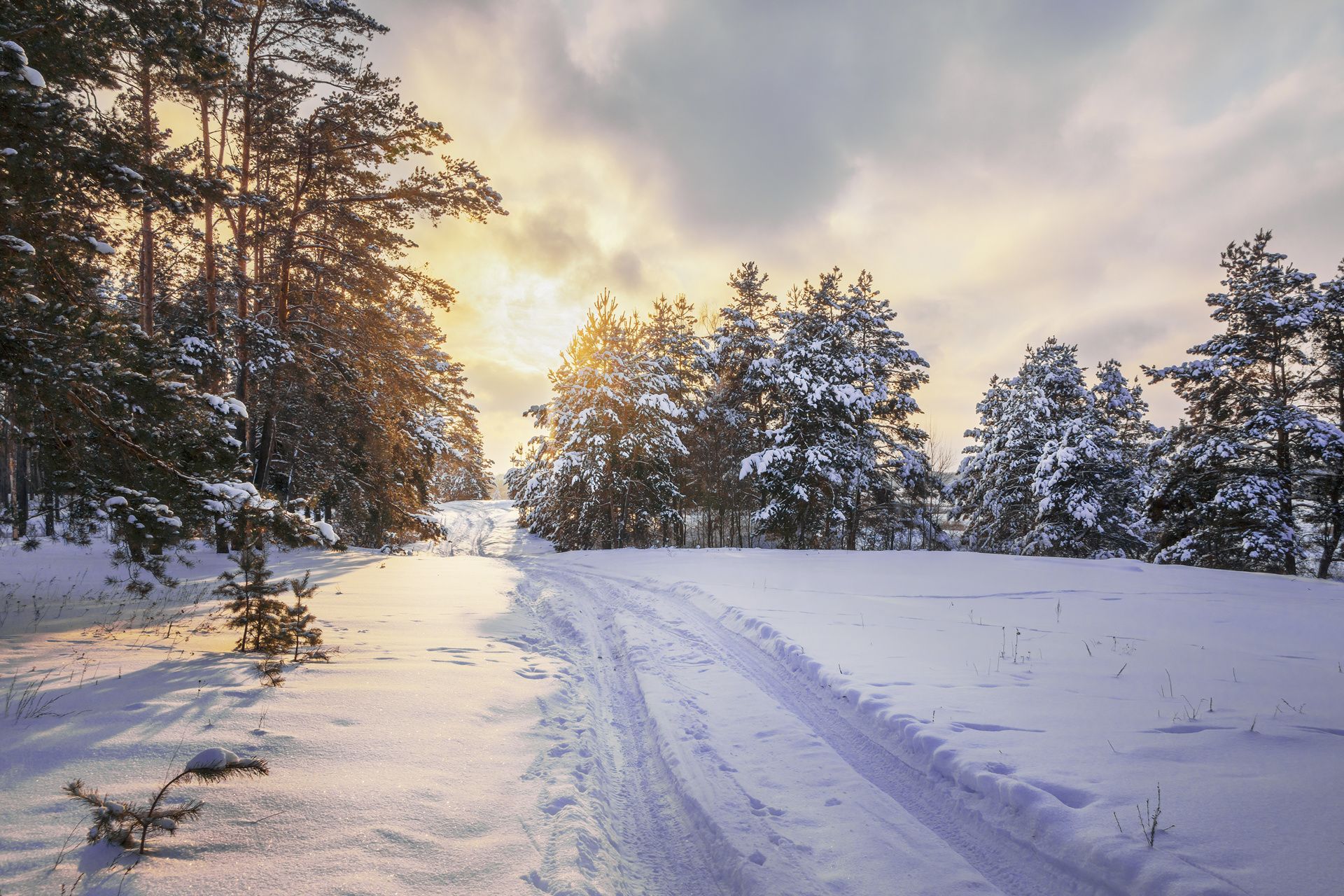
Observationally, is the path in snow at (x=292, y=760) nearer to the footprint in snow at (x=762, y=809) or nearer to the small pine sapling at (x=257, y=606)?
the small pine sapling at (x=257, y=606)

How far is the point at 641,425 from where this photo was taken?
74.7ft

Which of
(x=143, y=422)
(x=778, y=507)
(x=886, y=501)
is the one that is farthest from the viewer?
(x=886, y=501)

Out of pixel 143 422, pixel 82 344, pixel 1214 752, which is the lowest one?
pixel 1214 752

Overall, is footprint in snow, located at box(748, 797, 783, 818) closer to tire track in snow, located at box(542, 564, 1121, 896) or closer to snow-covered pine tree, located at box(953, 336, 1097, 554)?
tire track in snow, located at box(542, 564, 1121, 896)

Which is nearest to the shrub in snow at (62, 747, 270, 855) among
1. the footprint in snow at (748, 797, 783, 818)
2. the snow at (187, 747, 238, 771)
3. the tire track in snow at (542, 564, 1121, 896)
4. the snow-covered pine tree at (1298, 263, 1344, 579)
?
the snow at (187, 747, 238, 771)

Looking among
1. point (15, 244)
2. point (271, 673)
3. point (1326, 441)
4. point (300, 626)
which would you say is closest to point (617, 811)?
point (271, 673)

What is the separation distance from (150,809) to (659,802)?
2.70 m

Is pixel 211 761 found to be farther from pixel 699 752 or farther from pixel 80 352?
pixel 80 352

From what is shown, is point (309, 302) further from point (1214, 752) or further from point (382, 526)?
point (1214, 752)

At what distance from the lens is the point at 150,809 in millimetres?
2479

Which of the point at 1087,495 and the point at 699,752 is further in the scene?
the point at 1087,495

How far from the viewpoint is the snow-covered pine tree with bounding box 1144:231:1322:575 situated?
617 inches

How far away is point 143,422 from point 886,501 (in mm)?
24690

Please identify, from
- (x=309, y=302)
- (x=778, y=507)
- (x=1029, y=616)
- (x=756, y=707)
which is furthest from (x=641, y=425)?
(x=756, y=707)
